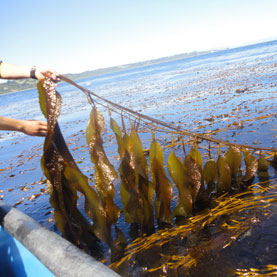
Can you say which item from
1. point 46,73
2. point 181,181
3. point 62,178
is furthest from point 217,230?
point 46,73

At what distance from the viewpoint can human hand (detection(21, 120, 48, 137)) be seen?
1.85 m

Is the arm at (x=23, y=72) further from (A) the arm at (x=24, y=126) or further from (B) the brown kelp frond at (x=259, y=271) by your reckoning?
(B) the brown kelp frond at (x=259, y=271)

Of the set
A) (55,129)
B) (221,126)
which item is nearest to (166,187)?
(55,129)

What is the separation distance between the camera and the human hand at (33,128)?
6.07 feet

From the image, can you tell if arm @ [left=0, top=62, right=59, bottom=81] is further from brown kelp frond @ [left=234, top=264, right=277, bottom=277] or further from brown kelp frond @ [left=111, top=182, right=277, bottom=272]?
brown kelp frond @ [left=234, top=264, right=277, bottom=277]

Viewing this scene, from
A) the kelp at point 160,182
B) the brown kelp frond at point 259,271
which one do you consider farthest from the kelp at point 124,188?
the brown kelp frond at point 259,271

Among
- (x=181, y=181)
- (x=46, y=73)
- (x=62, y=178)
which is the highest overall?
(x=46, y=73)

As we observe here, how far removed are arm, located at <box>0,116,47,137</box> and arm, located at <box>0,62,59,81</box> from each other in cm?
36

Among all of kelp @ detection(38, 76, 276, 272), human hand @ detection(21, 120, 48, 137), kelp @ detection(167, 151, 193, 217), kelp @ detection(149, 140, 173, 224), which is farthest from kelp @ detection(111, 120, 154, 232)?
human hand @ detection(21, 120, 48, 137)

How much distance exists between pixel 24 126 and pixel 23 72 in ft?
1.49

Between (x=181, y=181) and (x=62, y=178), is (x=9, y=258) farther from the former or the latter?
(x=181, y=181)

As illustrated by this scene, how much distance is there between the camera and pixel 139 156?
2262 millimetres

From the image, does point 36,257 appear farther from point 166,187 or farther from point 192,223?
point 192,223

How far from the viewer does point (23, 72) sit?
6.60 ft
